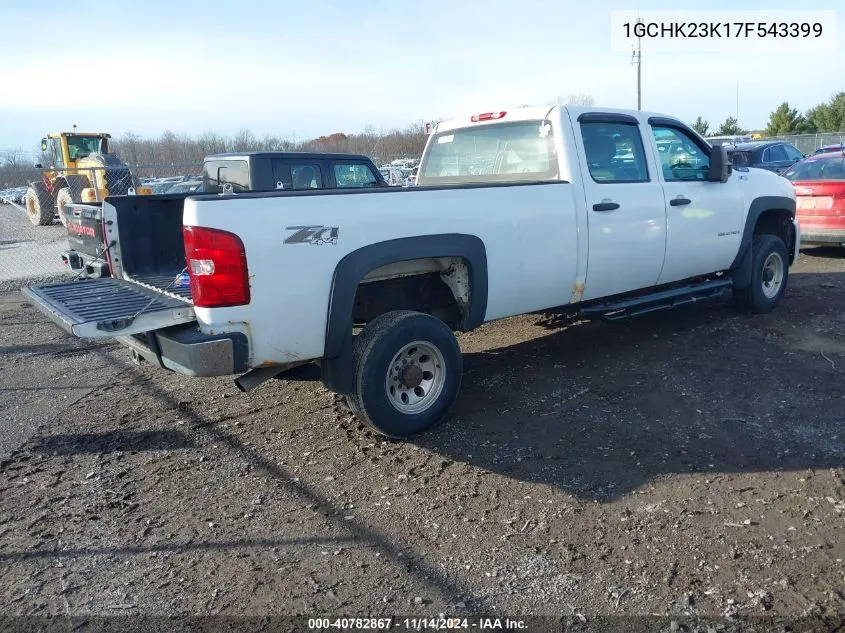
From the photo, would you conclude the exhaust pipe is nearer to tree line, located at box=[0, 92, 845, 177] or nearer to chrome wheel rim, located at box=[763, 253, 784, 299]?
chrome wheel rim, located at box=[763, 253, 784, 299]

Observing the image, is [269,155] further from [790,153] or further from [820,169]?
[790,153]

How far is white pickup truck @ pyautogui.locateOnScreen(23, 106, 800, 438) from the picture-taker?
3.77 metres

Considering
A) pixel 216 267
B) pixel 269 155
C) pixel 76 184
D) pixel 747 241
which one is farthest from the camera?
pixel 76 184

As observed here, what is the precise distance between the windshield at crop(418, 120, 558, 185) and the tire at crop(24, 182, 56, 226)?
19.0 meters

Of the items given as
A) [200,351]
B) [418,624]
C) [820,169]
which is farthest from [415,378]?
[820,169]

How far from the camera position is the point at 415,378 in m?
4.54

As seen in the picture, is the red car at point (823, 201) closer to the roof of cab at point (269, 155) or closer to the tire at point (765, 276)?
Result: the tire at point (765, 276)

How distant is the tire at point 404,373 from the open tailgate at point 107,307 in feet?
3.47

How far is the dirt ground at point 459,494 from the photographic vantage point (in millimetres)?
3012

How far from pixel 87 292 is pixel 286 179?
205 inches

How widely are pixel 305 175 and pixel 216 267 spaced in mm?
6540

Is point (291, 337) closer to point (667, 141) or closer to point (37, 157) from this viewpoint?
point (667, 141)

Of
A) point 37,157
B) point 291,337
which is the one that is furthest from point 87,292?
point 37,157

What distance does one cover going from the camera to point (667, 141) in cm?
633
